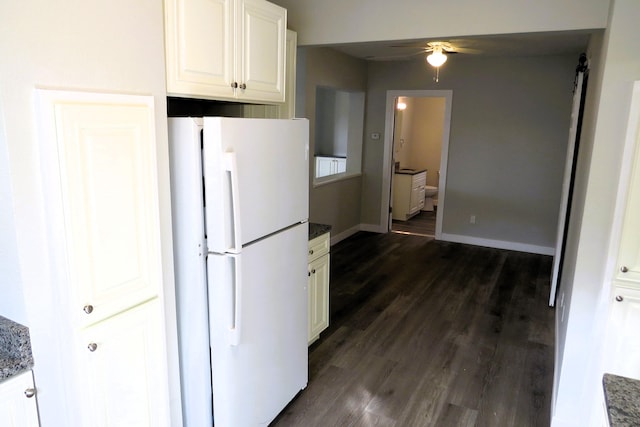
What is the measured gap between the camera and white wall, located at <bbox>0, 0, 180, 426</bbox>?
1.27 meters

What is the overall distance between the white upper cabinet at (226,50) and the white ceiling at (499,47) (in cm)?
210

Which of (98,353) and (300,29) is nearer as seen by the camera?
(98,353)

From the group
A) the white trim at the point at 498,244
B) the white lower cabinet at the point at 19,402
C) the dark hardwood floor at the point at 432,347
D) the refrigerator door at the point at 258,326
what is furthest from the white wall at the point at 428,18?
the white trim at the point at 498,244

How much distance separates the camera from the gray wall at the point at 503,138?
5535 millimetres

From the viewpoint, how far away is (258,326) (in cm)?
217

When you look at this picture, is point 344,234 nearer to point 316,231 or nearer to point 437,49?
point 437,49

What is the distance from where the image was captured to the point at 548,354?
3.28m

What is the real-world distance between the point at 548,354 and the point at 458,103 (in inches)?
146

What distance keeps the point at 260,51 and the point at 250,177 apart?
0.78 metres

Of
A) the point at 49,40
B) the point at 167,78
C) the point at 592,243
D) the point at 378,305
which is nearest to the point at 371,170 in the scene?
the point at 378,305

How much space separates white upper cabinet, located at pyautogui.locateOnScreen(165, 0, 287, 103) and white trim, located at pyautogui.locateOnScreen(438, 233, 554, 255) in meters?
4.39

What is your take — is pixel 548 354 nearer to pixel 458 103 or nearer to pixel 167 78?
pixel 167 78

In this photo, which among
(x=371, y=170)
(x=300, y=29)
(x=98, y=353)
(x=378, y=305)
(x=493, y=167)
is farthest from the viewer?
(x=371, y=170)

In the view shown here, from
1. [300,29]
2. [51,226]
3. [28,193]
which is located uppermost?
[300,29]
